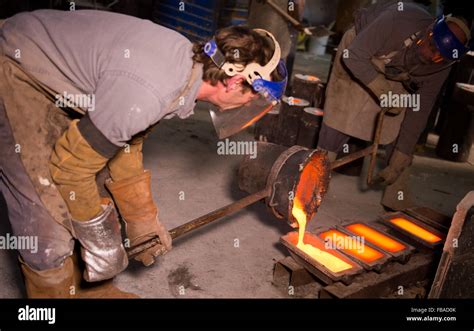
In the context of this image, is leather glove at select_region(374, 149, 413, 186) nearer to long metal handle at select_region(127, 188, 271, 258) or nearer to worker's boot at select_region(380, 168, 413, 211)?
worker's boot at select_region(380, 168, 413, 211)

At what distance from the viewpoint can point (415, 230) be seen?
3619 mm

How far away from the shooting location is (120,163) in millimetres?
2436

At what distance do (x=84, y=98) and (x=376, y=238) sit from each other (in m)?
2.48

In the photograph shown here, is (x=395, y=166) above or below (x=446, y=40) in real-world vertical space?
below

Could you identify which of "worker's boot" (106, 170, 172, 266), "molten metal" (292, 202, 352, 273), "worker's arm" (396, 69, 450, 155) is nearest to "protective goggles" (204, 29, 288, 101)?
"worker's boot" (106, 170, 172, 266)

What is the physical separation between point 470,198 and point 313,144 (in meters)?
2.93

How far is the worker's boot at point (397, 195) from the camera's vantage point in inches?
180

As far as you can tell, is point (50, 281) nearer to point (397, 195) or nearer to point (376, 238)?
point (376, 238)

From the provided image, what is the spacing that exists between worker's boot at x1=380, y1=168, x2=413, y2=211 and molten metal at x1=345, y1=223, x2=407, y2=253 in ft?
3.92

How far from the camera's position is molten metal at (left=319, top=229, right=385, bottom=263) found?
3.09m

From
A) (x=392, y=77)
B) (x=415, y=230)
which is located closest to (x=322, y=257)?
(x=415, y=230)

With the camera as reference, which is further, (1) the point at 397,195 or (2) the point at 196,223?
(1) the point at 397,195

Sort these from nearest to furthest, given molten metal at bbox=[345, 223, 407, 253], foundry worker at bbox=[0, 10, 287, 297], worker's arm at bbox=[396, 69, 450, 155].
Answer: foundry worker at bbox=[0, 10, 287, 297]
molten metal at bbox=[345, 223, 407, 253]
worker's arm at bbox=[396, 69, 450, 155]

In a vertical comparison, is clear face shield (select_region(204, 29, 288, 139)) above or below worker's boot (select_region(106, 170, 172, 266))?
above
